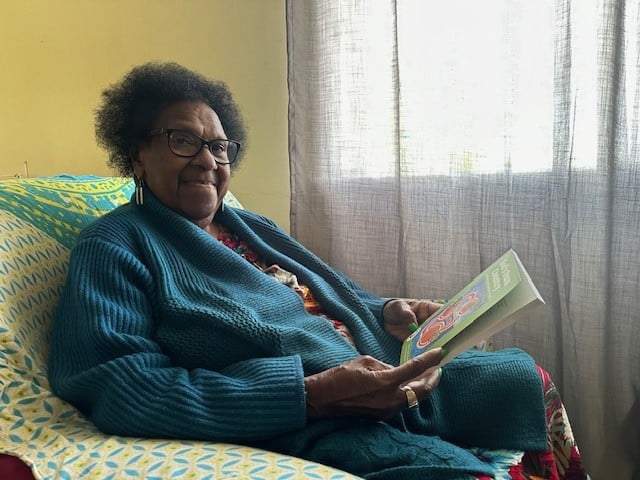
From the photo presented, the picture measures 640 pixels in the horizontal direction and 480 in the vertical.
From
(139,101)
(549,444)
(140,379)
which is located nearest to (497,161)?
(549,444)

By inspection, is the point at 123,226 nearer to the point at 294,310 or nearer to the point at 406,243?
the point at 294,310

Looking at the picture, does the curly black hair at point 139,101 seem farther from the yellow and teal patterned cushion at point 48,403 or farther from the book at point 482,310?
the book at point 482,310

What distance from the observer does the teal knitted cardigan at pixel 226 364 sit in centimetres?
78

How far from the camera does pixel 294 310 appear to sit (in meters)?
1.10

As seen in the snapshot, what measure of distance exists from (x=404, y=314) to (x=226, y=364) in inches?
17.5

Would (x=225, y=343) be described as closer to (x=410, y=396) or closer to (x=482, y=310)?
(x=410, y=396)

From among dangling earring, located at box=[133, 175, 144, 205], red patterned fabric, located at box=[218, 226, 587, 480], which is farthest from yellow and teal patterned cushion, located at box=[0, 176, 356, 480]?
red patterned fabric, located at box=[218, 226, 587, 480]

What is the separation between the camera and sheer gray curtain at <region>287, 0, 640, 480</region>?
1281 mm

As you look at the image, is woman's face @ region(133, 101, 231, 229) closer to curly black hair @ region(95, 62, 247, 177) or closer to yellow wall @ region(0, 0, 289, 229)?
curly black hair @ region(95, 62, 247, 177)

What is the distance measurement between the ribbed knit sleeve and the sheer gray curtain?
79 cm

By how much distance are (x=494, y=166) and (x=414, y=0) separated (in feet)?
1.59

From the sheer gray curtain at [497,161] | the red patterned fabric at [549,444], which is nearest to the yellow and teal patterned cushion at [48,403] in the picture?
the red patterned fabric at [549,444]

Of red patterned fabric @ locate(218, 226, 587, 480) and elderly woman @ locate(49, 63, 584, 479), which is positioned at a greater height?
elderly woman @ locate(49, 63, 584, 479)

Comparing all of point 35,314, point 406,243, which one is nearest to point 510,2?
point 406,243
